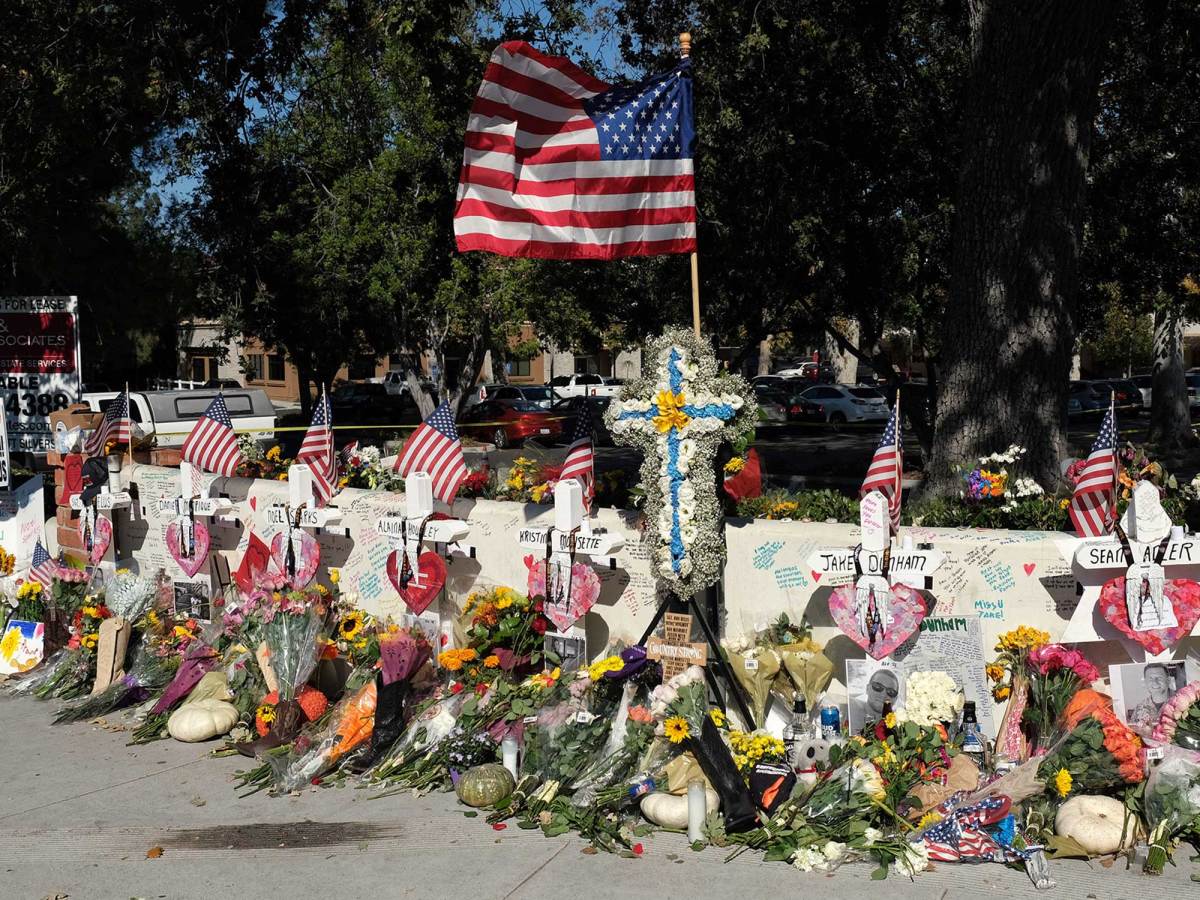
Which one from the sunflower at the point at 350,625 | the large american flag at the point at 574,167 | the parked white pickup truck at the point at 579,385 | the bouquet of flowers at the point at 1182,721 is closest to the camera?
the bouquet of flowers at the point at 1182,721

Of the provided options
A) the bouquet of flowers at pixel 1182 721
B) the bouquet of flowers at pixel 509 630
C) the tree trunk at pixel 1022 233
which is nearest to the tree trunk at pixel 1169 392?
the tree trunk at pixel 1022 233

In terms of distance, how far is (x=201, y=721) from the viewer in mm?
8430

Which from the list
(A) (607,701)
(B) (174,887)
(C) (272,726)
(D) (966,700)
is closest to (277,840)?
(B) (174,887)

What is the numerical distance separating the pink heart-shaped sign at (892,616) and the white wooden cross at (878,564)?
0.10ft

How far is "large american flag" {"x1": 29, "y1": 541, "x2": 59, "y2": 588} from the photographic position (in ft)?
34.9

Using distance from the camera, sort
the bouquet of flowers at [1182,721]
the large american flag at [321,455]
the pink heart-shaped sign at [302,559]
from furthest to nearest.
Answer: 1. the large american flag at [321,455]
2. the pink heart-shaped sign at [302,559]
3. the bouquet of flowers at [1182,721]

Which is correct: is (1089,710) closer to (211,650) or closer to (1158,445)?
(211,650)

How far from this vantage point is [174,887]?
6.09 metres

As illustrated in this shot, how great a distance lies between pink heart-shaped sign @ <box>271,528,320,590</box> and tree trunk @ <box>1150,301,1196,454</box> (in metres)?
22.3

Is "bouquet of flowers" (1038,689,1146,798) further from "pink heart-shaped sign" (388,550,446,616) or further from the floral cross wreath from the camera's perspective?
"pink heart-shaped sign" (388,550,446,616)

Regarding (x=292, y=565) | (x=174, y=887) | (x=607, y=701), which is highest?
(x=292, y=565)

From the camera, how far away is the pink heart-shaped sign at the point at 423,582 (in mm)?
8367

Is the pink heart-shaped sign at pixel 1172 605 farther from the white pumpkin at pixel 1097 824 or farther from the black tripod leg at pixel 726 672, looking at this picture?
the black tripod leg at pixel 726 672

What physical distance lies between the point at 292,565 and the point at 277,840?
305cm
